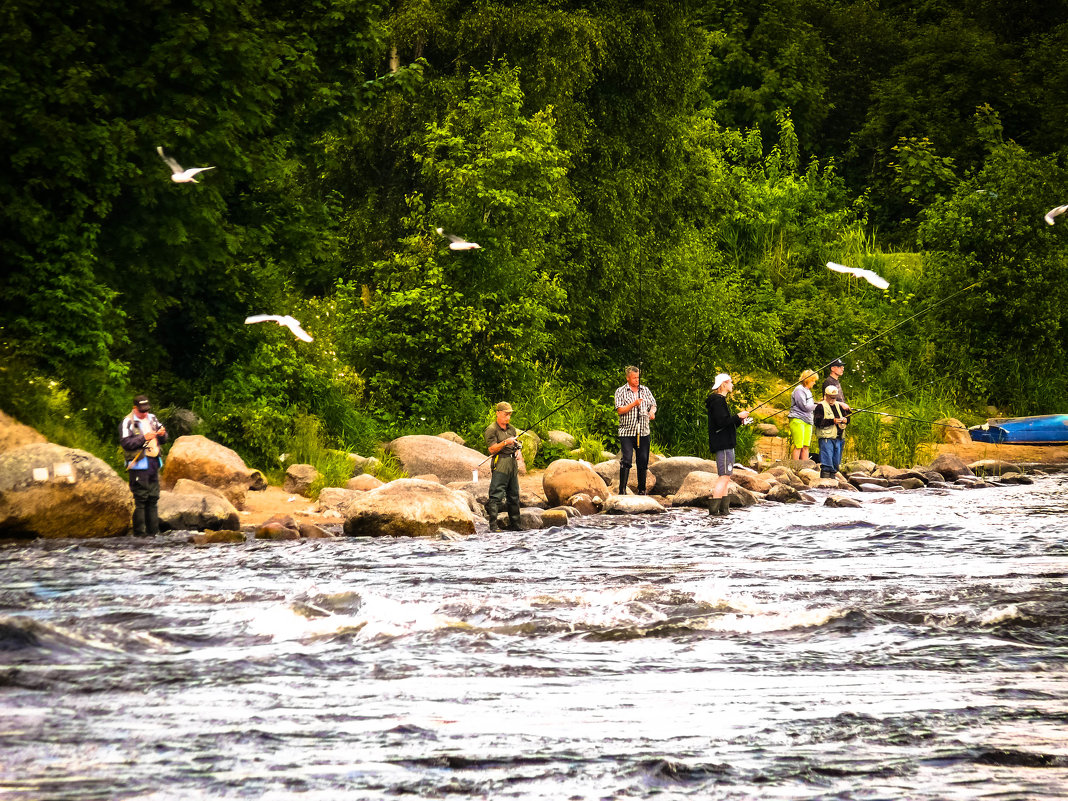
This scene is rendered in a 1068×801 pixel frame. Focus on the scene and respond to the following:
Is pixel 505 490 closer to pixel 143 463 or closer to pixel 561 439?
pixel 143 463

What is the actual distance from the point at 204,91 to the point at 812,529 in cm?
1028

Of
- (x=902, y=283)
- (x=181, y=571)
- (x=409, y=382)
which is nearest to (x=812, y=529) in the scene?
(x=181, y=571)

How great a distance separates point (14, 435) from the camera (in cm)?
1459

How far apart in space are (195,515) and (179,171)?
4.34 meters

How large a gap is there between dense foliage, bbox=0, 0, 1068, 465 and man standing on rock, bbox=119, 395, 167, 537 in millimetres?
2460

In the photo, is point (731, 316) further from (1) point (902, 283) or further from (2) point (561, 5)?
(1) point (902, 283)

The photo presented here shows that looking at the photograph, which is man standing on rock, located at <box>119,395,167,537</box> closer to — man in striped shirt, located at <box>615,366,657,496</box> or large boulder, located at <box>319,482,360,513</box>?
large boulder, located at <box>319,482,360,513</box>

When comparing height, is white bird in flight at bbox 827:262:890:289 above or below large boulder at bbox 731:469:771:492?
above

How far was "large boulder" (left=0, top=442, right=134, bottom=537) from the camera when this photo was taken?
13188 millimetres

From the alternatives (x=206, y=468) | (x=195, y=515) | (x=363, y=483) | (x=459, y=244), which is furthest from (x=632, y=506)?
(x=206, y=468)

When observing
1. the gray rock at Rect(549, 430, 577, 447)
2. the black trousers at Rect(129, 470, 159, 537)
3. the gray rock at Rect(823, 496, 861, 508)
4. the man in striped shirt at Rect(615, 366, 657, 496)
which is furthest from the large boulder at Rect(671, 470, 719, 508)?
the black trousers at Rect(129, 470, 159, 537)

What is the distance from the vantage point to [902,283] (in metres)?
33.7

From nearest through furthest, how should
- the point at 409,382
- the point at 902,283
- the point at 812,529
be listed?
the point at 812,529 < the point at 409,382 < the point at 902,283

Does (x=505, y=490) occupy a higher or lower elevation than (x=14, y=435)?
lower
